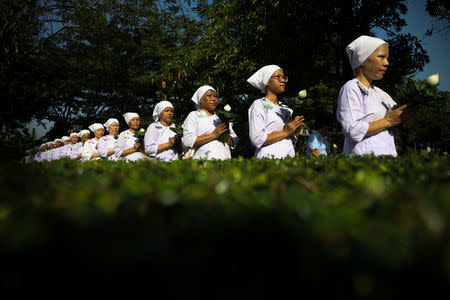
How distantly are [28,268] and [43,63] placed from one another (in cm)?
1498

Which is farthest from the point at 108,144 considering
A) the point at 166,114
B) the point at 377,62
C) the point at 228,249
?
the point at 228,249

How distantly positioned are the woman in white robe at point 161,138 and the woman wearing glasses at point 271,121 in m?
2.57

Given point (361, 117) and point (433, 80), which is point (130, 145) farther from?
point (433, 80)

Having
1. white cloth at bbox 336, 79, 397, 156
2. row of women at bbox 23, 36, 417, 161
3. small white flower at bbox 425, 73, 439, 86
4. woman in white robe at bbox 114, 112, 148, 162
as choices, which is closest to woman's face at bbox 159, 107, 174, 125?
row of women at bbox 23, 36, 417, 161

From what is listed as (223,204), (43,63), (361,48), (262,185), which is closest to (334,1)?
(361,48)

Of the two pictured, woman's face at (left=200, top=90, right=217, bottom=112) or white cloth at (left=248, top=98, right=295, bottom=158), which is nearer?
white cloth at (left=248, top=98, right=295, bottom=158)

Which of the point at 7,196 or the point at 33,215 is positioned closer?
the point at 33,215

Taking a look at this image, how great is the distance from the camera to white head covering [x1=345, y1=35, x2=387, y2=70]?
3646 mm

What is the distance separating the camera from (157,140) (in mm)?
6812

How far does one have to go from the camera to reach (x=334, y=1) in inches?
295

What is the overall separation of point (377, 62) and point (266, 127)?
1.75 meters

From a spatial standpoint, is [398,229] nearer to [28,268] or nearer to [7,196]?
[28,268]

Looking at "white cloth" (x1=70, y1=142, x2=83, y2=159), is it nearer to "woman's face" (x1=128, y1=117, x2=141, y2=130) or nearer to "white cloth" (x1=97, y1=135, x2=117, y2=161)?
"white cloth" (x1=97, y1=135, x2=117, y2=161)

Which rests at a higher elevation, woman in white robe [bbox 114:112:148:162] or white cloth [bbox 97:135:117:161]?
white cloth [bbox 97:135:117:161]
